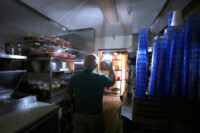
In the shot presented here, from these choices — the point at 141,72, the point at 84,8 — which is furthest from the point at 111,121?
the point at 84,8

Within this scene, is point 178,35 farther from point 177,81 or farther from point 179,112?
point 179,112

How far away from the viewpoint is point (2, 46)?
1.37 metres

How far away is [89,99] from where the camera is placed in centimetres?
116

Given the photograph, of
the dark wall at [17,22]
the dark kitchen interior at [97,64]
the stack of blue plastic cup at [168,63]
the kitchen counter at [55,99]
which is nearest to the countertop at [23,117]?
the dark kitchen interior at [97,64]

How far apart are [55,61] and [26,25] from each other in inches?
33.1

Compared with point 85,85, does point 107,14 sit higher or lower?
higher

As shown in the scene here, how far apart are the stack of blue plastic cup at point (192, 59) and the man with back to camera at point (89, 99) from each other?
0.81 m

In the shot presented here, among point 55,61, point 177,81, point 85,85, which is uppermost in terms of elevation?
point 55,61

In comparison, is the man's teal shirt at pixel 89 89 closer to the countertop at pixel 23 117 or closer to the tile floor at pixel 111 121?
the countertop at pixel 23 117

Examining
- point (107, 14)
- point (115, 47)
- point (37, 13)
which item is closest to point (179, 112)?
point (107, 14)

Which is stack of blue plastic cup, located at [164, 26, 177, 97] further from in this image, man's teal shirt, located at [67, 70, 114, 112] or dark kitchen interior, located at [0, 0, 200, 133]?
man's teal shirt, located at [67, 70, 114, 112]

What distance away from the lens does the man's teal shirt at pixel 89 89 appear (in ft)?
3.77

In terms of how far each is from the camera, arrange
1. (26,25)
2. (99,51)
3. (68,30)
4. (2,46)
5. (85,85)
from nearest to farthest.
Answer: (85,85), (2,46), (26,25), (68,30), (99,51)

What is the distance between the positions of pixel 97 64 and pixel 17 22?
1.58 meters
